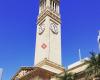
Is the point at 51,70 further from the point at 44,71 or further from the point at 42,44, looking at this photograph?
the point at 42,44

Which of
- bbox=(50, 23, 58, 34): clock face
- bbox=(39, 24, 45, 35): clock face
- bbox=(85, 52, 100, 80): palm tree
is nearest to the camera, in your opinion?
bbox=(85, 52, 100, 80): palm tree

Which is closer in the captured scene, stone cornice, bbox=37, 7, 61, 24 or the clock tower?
the clock tower

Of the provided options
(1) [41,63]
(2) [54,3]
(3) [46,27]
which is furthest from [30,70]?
(2) [54,3]

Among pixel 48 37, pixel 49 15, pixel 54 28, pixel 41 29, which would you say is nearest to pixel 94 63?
pixel 48 37

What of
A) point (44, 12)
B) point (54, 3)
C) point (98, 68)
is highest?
point (54, 3)

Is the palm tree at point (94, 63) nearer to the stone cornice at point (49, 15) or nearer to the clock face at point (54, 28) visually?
the clock face at point (54, 28)

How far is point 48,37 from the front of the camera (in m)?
60.4

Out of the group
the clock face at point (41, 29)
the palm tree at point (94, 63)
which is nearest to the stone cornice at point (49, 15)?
the clock face at point (41, 29)

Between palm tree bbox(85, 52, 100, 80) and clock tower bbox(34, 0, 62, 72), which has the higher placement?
clock tower bbox(34, 0, 62, 72)

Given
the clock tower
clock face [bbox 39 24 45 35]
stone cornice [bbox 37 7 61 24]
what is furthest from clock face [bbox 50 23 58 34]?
stone cornice [bbox 37 7 61 24]

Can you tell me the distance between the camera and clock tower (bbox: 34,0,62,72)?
58.2 m

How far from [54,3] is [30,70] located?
83.9 feet

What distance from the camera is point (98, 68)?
111 ft

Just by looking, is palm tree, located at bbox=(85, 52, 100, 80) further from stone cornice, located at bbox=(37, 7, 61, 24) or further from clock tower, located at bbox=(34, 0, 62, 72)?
stone cornice, located at bbox=(37, 7, 61, 24)
